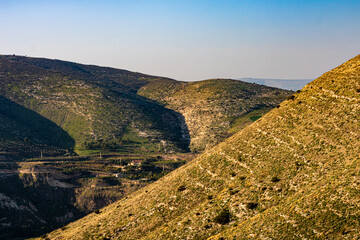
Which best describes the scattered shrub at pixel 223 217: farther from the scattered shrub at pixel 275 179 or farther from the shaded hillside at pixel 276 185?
the scattered shrub at pixel 275 179

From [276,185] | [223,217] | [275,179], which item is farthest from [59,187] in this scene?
[276,185]

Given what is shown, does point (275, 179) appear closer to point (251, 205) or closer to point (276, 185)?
point (276, 185)

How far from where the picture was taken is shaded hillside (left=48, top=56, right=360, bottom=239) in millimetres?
39094

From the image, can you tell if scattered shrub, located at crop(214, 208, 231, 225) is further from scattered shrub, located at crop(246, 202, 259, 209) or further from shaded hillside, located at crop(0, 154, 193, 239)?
shaded hillside, located at crop(0, 154, 193, 239)

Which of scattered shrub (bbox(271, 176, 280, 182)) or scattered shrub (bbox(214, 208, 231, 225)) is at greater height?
scattered shrub (bbox(271, 176, 280, 182))

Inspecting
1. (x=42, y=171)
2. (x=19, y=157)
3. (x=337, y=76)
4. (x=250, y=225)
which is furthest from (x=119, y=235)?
(x=19, y=157)

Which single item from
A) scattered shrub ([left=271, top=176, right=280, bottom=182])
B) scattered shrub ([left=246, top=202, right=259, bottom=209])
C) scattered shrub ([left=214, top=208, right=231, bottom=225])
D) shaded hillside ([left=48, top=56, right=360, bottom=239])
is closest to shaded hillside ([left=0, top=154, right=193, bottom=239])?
shaded hillside ([left=48, top=56, right=360, bottom=239])

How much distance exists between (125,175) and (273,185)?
126 meters

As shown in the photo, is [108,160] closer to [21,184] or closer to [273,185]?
[21,184]

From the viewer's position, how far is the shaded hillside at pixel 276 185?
1539 inches

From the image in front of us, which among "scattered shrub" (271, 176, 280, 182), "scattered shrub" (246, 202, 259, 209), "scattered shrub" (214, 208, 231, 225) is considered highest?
→ "scattered shrub" (271, 176, 280, 182)

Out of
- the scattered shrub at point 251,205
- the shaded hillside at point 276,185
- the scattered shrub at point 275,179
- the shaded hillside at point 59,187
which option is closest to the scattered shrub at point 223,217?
the shaded hillside at point 276,185

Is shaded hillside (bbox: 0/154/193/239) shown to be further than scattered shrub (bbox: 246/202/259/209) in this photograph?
Yes

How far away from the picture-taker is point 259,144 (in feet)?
196
